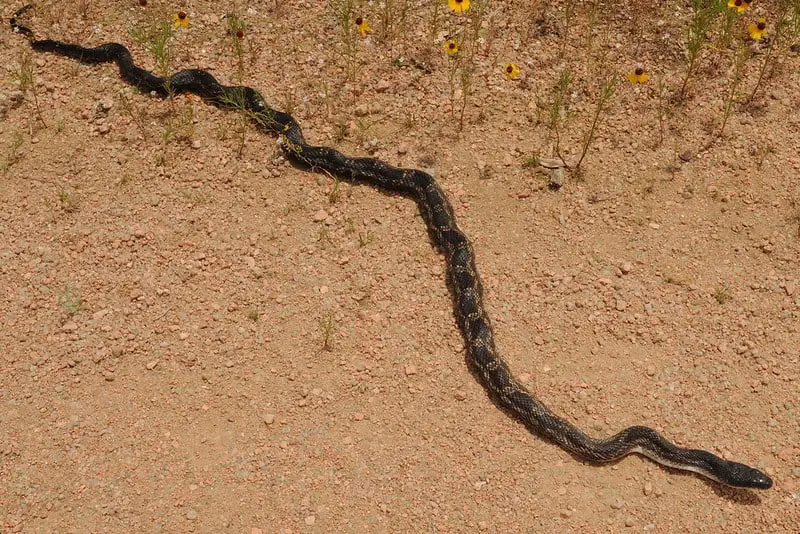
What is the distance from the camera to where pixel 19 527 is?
604 centimetres

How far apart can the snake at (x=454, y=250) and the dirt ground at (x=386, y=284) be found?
16 centimetres

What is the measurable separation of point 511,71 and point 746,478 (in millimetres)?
5632

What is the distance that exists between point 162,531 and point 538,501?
129 inches

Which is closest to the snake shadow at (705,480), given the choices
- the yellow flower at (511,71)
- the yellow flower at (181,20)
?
the yellow flower at (511,71)

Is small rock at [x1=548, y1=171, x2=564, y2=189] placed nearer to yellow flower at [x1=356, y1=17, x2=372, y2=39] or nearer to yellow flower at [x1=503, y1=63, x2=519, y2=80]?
yellow flower at [x1=503, y1=63, x2=519, y2=80]

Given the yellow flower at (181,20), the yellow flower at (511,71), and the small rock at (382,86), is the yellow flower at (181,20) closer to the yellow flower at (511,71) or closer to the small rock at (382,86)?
the small rock at (382,86)

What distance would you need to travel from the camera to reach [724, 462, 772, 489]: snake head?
6176 millimetres

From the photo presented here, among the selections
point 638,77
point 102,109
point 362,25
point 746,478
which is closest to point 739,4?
point 638,77

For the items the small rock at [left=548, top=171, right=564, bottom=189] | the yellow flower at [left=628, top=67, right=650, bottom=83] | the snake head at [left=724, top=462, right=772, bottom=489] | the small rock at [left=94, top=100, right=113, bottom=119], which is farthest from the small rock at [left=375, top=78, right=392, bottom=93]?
the snake head at [left=724, top=462, right=772, bottom=489]

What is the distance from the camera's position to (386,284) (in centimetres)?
786

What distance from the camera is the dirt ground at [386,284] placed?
6328 millimetres

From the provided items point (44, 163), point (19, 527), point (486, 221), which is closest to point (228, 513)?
point (19, 527)

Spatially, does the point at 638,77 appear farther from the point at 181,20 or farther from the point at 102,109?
the point at 102,109

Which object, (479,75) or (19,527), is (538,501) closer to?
(19,527)
